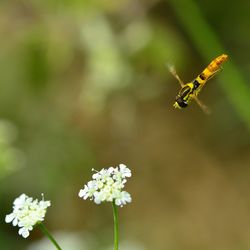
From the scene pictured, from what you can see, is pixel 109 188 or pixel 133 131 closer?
pixel 109 188

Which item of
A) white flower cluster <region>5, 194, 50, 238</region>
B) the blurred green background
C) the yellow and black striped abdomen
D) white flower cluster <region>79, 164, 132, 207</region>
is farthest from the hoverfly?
the blurred green background

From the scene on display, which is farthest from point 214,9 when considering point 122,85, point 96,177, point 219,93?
point 96,177

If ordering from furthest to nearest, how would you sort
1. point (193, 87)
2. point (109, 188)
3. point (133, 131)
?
1. point (133, 131)
2. point (193, 87)
3. point (109, 188)

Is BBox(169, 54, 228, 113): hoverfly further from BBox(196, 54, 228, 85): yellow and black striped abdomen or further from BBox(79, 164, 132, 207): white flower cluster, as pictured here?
BBox(79, 164, 132, 207): white flower cluster

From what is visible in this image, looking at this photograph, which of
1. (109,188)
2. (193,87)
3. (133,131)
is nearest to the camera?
(109,188)

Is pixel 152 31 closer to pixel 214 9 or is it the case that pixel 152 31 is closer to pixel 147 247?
pixel 214 9

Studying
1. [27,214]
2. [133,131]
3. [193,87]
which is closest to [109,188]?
[27,214]

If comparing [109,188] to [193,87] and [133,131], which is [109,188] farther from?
[133,131]
